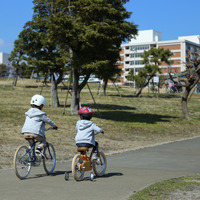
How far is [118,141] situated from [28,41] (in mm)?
16770

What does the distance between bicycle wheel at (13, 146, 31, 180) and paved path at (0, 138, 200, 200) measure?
0.44ft

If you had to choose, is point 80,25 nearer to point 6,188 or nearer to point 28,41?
point 28,41

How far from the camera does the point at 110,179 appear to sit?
763 centimetres

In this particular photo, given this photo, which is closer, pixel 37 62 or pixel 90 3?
pixel 90 3

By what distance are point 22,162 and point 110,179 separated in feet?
5.80

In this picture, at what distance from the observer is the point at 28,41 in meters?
30.0

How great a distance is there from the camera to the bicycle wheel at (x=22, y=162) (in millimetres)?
7353

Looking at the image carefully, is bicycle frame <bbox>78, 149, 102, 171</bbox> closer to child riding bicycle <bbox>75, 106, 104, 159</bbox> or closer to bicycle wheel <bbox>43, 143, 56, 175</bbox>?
child riding bicycle <bbox>75, 106, 104, 159</bbox>

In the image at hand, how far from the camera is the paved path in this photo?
19.8 ft

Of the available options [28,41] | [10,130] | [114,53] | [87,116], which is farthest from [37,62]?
[87,116]

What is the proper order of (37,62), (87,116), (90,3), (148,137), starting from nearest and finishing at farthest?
(87,116), (148,137), (90,3), (37,62)

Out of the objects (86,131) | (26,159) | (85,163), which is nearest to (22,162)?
(26,159)

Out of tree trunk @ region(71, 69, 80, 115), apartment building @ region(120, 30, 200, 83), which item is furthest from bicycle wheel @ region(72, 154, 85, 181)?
apartment building @ region(120, 30, 200, 83)

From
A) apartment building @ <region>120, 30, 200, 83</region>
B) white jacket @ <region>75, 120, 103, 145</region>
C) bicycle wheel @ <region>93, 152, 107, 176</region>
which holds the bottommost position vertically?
bicycle wheel @ <region>93, 152, 107, 176</region>
